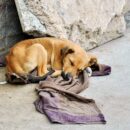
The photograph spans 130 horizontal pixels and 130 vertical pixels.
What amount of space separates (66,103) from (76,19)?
1.91 m

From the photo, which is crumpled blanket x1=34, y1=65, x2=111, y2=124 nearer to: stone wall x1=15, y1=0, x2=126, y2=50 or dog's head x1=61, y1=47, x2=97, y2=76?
dog's head x1=61, y1=47, x2=97, y2=76

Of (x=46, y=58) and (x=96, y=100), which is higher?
(x=46, y=58)

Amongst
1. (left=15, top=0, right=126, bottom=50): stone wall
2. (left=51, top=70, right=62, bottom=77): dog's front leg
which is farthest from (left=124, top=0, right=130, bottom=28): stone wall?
(left=51, top=70, right=62, bottom=77): dog's front leg

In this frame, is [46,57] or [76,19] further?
[76,19]

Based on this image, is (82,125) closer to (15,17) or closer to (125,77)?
(125,77)

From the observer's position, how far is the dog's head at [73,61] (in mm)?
4578

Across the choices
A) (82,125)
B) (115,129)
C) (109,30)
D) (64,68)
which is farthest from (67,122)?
(109,30)

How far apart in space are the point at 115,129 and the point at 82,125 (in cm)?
29

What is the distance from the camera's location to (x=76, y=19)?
17.9 feet

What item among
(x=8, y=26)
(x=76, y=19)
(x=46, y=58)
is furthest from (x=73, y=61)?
(x=8, y=26)

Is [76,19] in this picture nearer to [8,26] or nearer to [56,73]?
[8,26]

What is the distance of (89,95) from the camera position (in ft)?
13.5

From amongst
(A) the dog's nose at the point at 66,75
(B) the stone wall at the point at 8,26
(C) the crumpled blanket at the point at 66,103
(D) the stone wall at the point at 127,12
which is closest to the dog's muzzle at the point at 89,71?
(C) the crumpled blanket at the point at 66,103

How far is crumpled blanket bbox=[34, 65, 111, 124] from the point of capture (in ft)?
11.6
